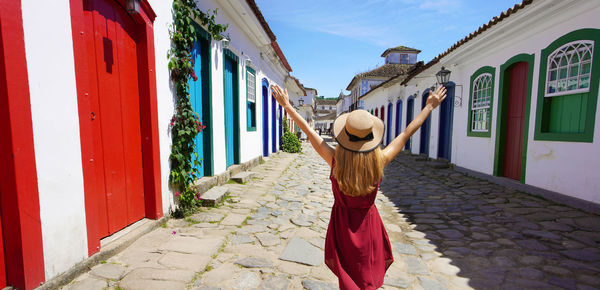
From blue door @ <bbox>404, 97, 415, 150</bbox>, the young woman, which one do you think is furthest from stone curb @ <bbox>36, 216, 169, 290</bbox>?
blue door @ <bbox>404, 97, 415, 150</bbox>

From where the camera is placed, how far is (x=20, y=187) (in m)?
1.93

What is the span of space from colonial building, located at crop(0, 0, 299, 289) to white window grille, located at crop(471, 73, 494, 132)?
7296mm

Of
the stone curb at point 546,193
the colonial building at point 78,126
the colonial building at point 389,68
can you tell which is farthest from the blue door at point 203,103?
the colonial building at point 389,68

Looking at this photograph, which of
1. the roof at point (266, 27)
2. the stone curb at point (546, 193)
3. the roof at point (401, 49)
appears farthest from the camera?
the roof at point (401, 49)

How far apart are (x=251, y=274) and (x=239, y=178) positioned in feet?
12.1

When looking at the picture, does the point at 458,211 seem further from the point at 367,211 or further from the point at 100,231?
the point at 100,231

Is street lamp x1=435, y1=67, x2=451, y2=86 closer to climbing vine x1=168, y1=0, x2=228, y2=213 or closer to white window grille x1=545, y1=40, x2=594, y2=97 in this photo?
white window grille x1=545, y1=40, x2=594, y2=97

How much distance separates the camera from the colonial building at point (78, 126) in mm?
1933

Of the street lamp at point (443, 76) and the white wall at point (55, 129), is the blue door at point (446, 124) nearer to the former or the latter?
the street lamp at point (443, 76)

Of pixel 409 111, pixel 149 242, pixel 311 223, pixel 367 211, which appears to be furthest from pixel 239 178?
pixel 409 111

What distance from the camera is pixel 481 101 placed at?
7699 mm

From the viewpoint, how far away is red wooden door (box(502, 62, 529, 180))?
630 cm

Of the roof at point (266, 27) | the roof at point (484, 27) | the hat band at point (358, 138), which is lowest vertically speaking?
the hat band at point (358, 138)

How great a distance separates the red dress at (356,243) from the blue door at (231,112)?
15.9 feet
